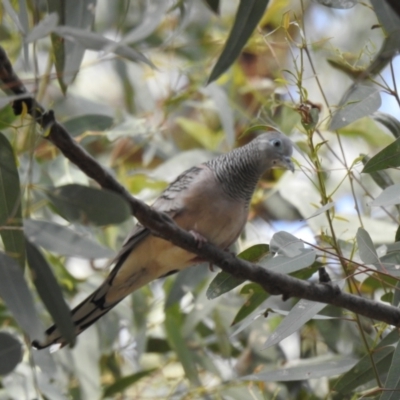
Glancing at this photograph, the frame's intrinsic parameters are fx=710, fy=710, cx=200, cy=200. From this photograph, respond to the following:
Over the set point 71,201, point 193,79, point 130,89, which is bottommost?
point 71,201

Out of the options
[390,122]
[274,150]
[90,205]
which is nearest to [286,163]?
[274,150]

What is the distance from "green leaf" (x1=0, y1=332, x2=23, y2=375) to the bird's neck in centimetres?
136

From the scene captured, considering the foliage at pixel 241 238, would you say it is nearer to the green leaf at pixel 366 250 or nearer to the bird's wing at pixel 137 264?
the green leaf at pixel 366 250

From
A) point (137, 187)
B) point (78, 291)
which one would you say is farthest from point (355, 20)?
point (78, 291)

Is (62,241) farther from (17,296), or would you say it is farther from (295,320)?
(295,320)


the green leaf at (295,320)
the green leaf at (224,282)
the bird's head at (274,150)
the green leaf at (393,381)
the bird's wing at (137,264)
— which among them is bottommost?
the green leaf at (393,381)

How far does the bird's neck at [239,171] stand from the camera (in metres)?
2.84

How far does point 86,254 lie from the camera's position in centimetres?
141

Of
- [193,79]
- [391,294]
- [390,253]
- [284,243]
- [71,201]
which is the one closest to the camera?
[71,201]

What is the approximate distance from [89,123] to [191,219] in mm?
653

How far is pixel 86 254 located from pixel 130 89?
9.98 ft

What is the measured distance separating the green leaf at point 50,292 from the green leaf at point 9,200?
89 mm

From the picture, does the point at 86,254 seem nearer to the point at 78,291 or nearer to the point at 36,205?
the point at 36,205

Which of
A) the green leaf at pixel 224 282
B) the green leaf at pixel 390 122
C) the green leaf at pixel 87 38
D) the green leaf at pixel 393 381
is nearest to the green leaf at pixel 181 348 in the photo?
the green leaf at pixel 224 282
